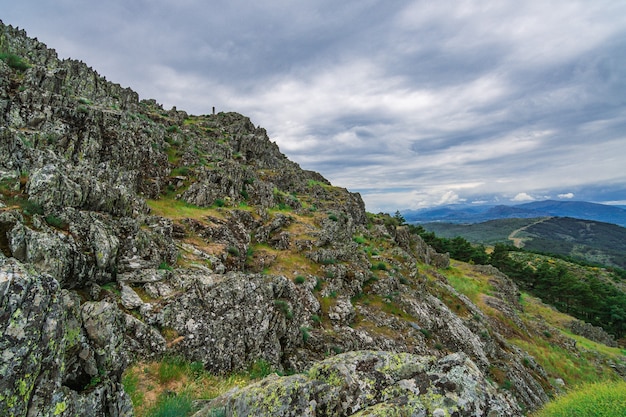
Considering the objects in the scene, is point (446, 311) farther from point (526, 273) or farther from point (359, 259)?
point (526, 273)

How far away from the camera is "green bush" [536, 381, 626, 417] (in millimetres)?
6306

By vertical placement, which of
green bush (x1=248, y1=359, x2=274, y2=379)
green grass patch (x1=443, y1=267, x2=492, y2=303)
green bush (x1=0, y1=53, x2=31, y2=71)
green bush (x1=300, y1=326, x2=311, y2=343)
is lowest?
green grass patch (x1=443, y1=267, x2=492, y2=303)

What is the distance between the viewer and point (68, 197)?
1251 centimetres

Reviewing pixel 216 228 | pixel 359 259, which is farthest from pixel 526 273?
pixel 216 228

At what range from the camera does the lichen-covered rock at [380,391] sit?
5.13 metres

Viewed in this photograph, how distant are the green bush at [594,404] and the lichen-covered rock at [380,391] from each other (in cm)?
261

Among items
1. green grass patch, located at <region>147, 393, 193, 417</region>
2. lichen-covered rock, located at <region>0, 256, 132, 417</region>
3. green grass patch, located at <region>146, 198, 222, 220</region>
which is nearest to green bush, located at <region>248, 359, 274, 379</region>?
green grass patch, located at <region>147, 393, 193, 417</region>

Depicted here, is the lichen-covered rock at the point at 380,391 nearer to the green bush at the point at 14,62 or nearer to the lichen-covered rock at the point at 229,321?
the lichen-covered rock at the point at 229,321

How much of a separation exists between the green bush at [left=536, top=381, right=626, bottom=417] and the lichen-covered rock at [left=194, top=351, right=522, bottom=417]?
2606 millimetres

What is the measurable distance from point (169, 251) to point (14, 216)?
7.25 m

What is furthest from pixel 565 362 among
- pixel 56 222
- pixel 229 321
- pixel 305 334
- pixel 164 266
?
pixel 56 222

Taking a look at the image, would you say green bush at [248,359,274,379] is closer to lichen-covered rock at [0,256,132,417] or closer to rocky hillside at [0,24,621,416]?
rocky hillside at [0,24,621,416]

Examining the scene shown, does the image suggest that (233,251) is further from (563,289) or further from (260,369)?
(563,289)

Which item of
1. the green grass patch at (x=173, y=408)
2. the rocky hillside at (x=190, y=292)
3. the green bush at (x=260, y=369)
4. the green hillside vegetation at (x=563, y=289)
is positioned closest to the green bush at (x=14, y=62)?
the rocky hillside at (x=190, y=292)
